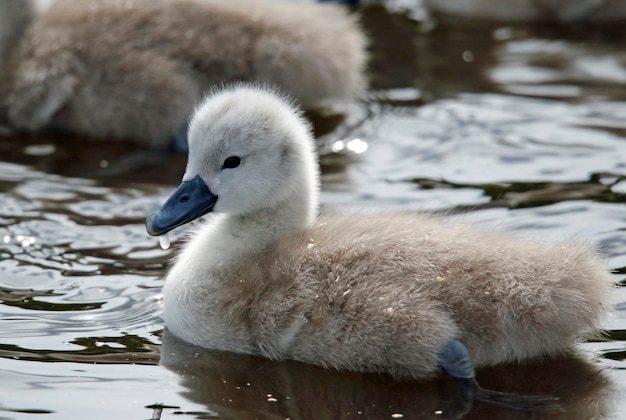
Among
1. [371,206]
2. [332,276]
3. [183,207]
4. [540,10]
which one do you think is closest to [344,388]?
[332,276]

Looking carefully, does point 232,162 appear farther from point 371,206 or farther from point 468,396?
point 371,206

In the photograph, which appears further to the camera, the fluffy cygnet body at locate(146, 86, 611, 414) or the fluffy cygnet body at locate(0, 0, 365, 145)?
the fluffy cygnet body at locate(0, 0, 365, 145)

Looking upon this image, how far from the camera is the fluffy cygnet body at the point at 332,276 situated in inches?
157

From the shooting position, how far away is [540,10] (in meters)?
8.66

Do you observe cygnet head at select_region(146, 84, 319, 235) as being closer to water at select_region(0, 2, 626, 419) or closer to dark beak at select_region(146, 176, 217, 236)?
dark beak at select_region(146, 176, 217, 236)

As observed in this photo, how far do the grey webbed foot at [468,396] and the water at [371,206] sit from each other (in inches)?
2.1

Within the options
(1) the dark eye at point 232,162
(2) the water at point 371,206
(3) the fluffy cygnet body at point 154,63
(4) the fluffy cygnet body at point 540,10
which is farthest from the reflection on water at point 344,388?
(4) the fluffy cygnet body at point 540,10

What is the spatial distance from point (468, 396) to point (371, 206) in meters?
1.83

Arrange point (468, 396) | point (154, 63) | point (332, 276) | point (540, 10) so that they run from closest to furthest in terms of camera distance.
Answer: point (468, 396) → point (332, 276) → point (154, 63) → point (540, 10)

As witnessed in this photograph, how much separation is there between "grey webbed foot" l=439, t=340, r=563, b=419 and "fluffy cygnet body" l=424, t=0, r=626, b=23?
5.06 meters

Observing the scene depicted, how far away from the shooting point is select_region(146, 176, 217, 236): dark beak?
4410 millimetres

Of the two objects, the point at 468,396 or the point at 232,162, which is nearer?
the point at 468,396

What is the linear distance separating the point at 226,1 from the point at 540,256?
3.10 metres

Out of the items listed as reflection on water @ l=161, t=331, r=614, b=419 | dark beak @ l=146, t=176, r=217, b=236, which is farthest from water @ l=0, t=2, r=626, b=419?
dark beak @ l=146, t=176, r=217, b=236
